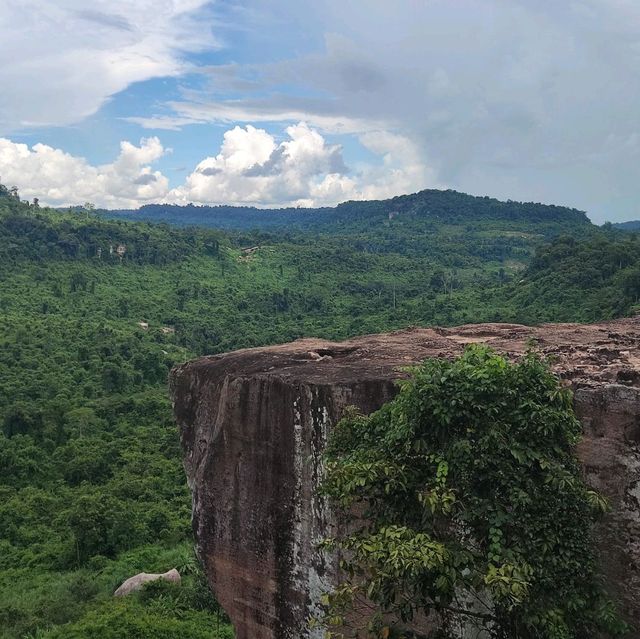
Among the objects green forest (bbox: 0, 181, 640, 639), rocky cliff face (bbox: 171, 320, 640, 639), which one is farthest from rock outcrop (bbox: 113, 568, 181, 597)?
rocky cliff face (bbox: 171, 320, 640, 639)

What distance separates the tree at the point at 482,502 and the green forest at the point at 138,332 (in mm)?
13499

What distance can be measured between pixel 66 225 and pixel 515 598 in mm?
78183

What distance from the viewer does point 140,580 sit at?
19812 millimetres

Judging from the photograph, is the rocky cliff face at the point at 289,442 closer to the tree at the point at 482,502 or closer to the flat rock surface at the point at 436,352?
the flat rock surface at the point at 436,352

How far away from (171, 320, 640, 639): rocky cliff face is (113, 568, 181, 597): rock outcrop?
13219mm

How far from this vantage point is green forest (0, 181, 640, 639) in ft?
69.7

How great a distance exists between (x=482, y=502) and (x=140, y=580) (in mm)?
17803

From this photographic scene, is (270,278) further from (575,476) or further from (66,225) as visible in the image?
(575,476)

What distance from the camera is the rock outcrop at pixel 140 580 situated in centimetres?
1942

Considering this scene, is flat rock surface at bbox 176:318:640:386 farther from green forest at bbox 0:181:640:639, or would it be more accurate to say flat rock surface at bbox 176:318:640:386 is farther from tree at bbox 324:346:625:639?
green forest at bbox 0:181:640:639

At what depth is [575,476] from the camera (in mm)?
5000

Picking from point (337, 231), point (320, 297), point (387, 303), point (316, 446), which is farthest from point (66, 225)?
point (337, 231)

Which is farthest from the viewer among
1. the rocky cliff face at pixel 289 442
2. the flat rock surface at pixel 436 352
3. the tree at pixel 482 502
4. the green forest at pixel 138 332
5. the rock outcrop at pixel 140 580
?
the green forest at pixel 138 332

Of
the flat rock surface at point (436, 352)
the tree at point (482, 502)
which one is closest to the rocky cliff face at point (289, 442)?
the flat rock surface at point (436, 352)
